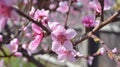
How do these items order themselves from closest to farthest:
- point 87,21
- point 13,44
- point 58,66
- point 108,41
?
point 87,21, point 13,44, point 108,41, point 58,66

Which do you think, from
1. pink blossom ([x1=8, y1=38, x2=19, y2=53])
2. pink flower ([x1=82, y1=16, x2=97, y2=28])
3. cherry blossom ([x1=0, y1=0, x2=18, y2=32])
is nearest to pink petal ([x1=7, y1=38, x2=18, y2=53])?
pink blossom ([x1=8, y1=38, x2=19, y2=53])

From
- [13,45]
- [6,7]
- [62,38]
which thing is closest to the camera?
[6,7]

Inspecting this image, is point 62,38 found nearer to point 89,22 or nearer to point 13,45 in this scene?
point 89,22

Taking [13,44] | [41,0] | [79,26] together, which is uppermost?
[41,0]

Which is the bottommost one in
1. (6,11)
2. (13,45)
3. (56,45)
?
(6,11)

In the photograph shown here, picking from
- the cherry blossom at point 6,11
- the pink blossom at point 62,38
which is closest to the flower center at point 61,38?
the pink blossom at point 62,38

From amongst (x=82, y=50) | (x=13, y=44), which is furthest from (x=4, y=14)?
(x=82, y=50)

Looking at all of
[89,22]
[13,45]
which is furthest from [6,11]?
[13,45]

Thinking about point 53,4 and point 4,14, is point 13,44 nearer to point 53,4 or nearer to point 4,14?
point 4,14
